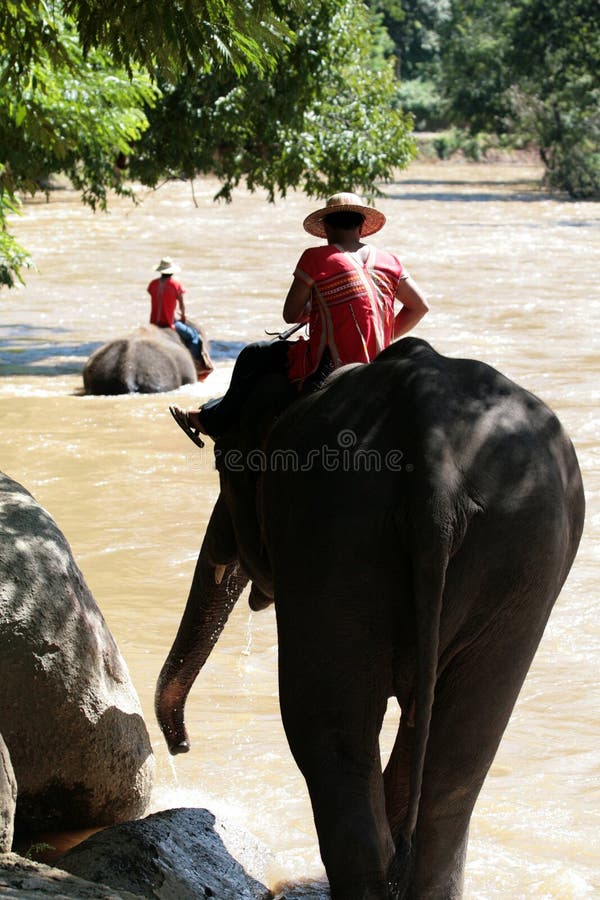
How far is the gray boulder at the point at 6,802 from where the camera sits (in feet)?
12.2

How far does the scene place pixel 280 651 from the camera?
144 inches

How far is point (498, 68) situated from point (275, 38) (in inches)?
2143

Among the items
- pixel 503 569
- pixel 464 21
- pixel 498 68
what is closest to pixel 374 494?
pixel 503 569

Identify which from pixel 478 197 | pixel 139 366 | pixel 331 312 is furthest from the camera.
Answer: pixel 478 197

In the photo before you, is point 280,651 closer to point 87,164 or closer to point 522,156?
point 87,164

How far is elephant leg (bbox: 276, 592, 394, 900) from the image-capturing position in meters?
3.40

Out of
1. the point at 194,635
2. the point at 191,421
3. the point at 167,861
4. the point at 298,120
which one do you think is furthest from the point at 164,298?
the point at 167,861

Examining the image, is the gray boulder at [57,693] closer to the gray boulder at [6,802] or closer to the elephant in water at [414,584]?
the gray boulder at [6,802]

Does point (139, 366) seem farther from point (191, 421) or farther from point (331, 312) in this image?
point (331, 312)

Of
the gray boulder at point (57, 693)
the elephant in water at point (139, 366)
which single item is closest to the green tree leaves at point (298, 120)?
the elephant in water at point (139, 366)

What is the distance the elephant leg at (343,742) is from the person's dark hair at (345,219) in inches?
65.6

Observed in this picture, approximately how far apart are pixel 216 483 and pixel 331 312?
Result: 680cm

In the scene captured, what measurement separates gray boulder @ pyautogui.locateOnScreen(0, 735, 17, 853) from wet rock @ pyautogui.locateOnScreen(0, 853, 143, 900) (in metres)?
0.08

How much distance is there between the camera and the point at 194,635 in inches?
204
